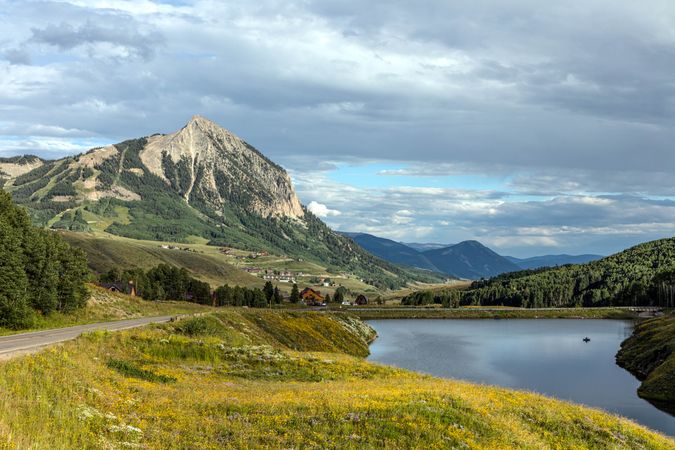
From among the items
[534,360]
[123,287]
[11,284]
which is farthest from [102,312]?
[534,360]

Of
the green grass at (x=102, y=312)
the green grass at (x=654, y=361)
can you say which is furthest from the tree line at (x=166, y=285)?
the green grass at (x=654, y=361)

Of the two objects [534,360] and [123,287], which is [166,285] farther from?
[534,360]

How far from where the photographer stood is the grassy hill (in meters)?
22.0

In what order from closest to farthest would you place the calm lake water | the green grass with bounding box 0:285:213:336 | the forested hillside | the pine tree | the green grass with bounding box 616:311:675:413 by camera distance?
1. the pine tree
2. the forested hillside
3. the green grass with bounding box 0:285:213:336
4. the green grass with bounding box 616:311:675:413
5. the calm lake water

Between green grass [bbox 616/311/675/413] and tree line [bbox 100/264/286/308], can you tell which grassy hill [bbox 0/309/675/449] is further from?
tree line [bbox 100/264/286/308]

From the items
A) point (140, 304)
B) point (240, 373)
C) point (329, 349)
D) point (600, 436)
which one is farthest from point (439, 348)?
point (600, 436)

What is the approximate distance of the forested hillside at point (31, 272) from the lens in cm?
5931

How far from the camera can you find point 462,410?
96.3 ft

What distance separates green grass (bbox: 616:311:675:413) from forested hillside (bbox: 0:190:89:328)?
78.7 metres

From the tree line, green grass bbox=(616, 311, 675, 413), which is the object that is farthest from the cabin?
green grass bbox=(616, 311, 675, 413)

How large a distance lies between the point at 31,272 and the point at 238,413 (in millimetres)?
53897

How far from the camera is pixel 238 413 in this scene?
26.6 metres

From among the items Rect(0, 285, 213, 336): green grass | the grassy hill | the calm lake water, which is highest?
the grassy hill

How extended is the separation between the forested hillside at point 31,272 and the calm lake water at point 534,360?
56004 millimetres
